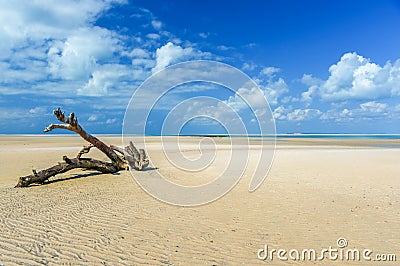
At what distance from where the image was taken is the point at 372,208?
9.29 m

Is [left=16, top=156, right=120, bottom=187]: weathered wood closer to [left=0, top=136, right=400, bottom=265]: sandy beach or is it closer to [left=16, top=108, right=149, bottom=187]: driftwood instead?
[left=16, top=108, right=149, bottom=187]: driftwood

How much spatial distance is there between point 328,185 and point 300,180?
5.20 ft

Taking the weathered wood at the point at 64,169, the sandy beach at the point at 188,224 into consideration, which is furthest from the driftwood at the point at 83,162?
the sandy beach at the point at 188,224

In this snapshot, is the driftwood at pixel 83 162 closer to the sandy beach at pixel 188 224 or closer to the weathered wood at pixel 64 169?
the weathered wood at pixel 64 169

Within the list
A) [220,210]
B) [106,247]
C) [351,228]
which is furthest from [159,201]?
[351,228]

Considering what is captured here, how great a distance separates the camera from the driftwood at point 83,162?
12.8 m

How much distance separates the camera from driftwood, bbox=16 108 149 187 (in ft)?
42.1

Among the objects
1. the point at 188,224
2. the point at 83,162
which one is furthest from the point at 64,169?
the point at 188,224

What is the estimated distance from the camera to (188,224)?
779 centimetres

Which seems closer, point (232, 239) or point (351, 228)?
point (232, 239)

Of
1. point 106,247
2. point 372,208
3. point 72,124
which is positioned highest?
point 72,124

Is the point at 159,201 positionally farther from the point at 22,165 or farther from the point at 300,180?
the point at 22,165

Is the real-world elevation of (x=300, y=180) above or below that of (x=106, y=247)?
above

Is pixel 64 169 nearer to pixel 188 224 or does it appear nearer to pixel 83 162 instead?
pixel 83 162
